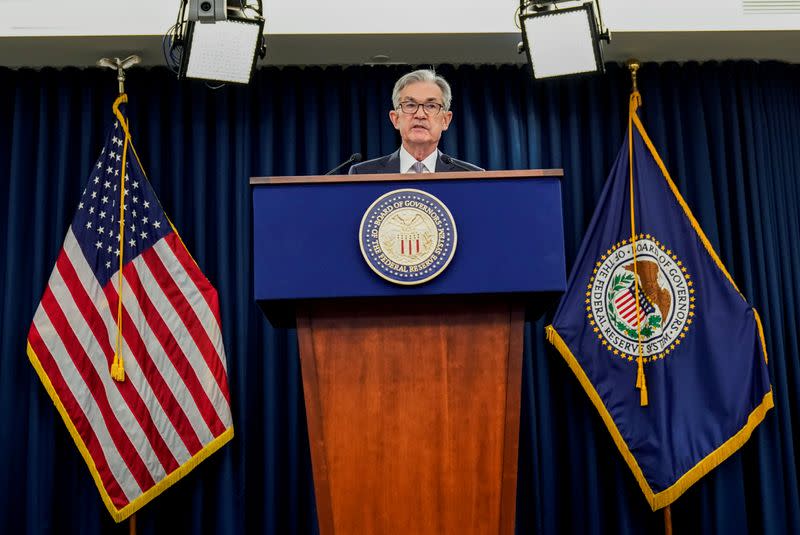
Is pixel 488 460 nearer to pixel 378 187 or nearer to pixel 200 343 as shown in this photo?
pixel 378 187

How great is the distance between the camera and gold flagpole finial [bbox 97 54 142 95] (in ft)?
15.4

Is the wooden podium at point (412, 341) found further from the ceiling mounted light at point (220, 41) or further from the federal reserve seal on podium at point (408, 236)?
the ceiling mounted light at point (220, 41)

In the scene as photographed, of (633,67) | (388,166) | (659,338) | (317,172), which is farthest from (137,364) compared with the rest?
(633,67)

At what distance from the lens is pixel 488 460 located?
2.23m

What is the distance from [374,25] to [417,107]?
4.44 ft

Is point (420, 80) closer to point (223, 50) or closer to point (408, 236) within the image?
point (223, 50)

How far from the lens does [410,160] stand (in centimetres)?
Answer: 342

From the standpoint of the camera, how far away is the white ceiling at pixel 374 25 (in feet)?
14.8

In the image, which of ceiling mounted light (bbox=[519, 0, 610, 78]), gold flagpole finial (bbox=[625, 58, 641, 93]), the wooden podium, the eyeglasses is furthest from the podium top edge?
gold flagpole finial (bbox=[625, 58, 641, 93])

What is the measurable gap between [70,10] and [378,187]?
287 cm

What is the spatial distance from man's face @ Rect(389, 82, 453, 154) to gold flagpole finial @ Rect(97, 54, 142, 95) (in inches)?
74.7

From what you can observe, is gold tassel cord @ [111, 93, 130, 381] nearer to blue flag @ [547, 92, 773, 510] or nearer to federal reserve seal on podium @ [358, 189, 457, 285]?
blue flag @ [547, 92, 773, 510]

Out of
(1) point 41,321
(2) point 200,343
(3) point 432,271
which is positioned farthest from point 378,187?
(1) point 41,321

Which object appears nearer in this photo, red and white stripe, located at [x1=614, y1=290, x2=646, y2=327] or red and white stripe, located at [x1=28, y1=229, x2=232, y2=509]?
red and white stripe, located at [x1=28, y1=229, x2=232, y2=509]
